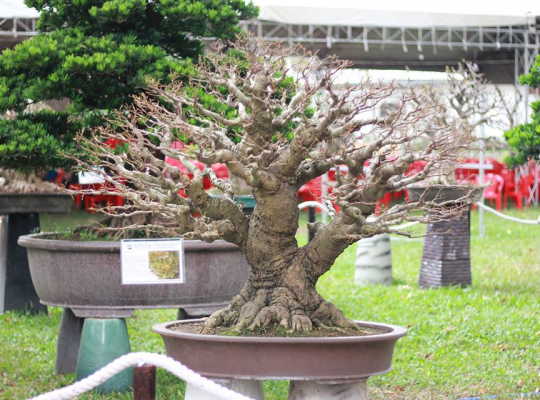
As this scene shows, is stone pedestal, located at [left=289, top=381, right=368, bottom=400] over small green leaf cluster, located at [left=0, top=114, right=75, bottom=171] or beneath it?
beneath

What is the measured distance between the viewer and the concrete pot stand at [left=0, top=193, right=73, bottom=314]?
19.2ft

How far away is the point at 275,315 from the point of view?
301cm

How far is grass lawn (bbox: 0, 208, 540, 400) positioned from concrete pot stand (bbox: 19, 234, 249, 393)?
0.28 meters

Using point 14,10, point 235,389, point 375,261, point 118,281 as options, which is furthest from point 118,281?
point 14,10

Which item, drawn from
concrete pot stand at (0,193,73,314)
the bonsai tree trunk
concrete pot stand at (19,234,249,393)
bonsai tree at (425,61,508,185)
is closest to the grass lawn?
concrete pot stand at (0,193,73,314)

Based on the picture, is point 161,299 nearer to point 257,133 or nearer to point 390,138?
point 257,133

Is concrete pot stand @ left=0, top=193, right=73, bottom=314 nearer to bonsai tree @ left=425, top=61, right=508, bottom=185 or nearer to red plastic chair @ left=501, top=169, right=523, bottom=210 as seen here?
bonsai tree @ left=425, top=61, right=508, bottom=185

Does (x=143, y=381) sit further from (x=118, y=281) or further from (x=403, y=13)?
(x=403, y=13)

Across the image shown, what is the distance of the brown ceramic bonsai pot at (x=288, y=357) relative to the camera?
2.74 meters

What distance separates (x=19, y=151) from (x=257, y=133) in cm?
153

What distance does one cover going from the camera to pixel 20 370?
15.5ft

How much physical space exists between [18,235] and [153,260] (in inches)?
109

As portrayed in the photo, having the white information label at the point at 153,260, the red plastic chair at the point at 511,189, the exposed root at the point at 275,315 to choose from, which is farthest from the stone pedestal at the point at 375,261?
the red plastic chair at the point at 511,189

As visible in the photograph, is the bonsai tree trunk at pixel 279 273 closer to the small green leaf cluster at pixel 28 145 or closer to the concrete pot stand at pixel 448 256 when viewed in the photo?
the small green leaf cluster at pixel 28 145
